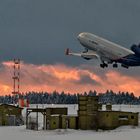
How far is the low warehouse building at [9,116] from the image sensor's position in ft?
270

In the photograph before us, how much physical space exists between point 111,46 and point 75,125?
48.7m

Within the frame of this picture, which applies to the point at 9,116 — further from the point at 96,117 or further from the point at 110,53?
the point at 110,53

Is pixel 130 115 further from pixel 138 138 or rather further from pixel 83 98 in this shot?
pixel 138 138

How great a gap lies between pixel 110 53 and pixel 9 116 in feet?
139

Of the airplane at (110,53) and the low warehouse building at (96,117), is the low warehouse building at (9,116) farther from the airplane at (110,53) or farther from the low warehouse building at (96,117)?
the airplane at (110,53)

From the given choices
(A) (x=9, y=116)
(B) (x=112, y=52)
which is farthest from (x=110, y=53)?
(A) (x=9, y=116)

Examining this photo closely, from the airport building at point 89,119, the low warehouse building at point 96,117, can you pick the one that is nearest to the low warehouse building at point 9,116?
the airport building at point 89,119

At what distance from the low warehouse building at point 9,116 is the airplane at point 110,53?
3825 cm

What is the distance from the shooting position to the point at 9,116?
82.9 m

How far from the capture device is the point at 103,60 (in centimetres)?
12050

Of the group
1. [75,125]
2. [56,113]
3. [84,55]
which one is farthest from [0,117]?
[84,55]

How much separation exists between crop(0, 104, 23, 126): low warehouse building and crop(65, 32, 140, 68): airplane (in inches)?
1506

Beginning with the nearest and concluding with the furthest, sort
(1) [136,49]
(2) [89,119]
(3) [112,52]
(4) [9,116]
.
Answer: (2) [89,119]
(4) [9,116]
(1) [136,49]
(3) [112,52]

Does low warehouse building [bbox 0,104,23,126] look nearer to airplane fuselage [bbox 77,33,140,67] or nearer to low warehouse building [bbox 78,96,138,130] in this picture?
low warehouse building [bbox 78,96,138,130]
